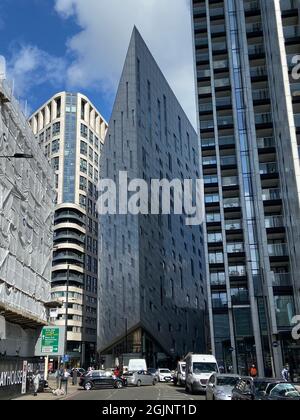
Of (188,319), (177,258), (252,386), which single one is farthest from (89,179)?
(252,386)

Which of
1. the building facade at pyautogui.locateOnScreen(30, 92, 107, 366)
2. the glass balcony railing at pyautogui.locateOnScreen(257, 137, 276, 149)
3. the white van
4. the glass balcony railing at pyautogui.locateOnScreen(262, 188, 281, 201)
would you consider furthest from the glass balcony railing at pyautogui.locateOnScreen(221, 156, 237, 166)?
the building facade at pyautogui.locateOnScreen(30, 92, 107, 366)

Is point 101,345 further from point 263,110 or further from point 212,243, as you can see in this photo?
point 263,110

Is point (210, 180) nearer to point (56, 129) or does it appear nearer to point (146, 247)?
point (146, 247)

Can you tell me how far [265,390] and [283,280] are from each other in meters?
34.6

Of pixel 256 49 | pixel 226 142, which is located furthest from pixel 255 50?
pixel 226 142

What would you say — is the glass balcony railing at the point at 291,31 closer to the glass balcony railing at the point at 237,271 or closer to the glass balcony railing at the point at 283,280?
the glass balcony railing at the point at 283,280

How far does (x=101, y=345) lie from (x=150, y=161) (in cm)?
3649

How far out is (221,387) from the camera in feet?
61.6

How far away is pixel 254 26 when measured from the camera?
60.5 m

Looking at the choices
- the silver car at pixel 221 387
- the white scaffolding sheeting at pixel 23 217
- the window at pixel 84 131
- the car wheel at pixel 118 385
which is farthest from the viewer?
the window at pixel 84 131

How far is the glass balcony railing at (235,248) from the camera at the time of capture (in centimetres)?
5881

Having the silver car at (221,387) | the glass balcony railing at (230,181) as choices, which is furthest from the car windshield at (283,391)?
the glass balcony railing at (230,181)

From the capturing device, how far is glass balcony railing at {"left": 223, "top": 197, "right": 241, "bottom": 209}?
60.8 metres

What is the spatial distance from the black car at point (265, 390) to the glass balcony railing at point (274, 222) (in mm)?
36726
